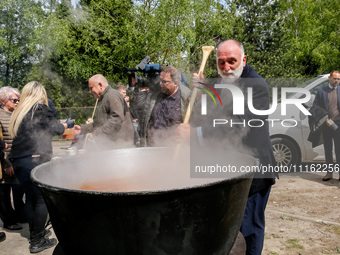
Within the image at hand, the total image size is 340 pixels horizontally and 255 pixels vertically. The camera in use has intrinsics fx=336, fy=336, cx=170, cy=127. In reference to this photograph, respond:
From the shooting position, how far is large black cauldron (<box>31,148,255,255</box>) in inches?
62.6

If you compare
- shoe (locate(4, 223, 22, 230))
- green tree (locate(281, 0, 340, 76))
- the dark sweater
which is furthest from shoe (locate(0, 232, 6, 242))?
green tree (locate(281, 0, 340, 76))

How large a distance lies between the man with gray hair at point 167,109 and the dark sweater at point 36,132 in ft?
4.14

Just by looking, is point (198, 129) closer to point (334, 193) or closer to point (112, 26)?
point (334, 193)

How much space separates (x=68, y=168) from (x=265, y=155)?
1.50 meters

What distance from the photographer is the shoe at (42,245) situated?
12.4 ft

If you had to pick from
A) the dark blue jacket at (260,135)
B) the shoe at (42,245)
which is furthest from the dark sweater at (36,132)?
the dark blue jacket at (260,135)

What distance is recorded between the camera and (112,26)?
18.1 meters

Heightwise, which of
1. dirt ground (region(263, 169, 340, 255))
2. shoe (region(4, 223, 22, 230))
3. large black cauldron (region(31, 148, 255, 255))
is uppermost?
large black cauldron (region(31, 148, 255, 255))

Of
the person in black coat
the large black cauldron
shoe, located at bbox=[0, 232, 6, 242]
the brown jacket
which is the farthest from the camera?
the person in black coat

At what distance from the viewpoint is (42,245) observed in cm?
383

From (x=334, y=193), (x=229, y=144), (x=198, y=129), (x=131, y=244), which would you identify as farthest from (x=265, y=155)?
(x=334, y=193)

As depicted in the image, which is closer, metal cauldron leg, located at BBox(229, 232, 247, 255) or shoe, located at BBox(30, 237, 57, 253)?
metal cauldron leg, located at BBox(229, 232, 247, 255)

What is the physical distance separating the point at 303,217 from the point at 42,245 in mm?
3284

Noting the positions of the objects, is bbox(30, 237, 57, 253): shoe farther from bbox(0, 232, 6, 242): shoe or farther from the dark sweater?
the dark sweater
